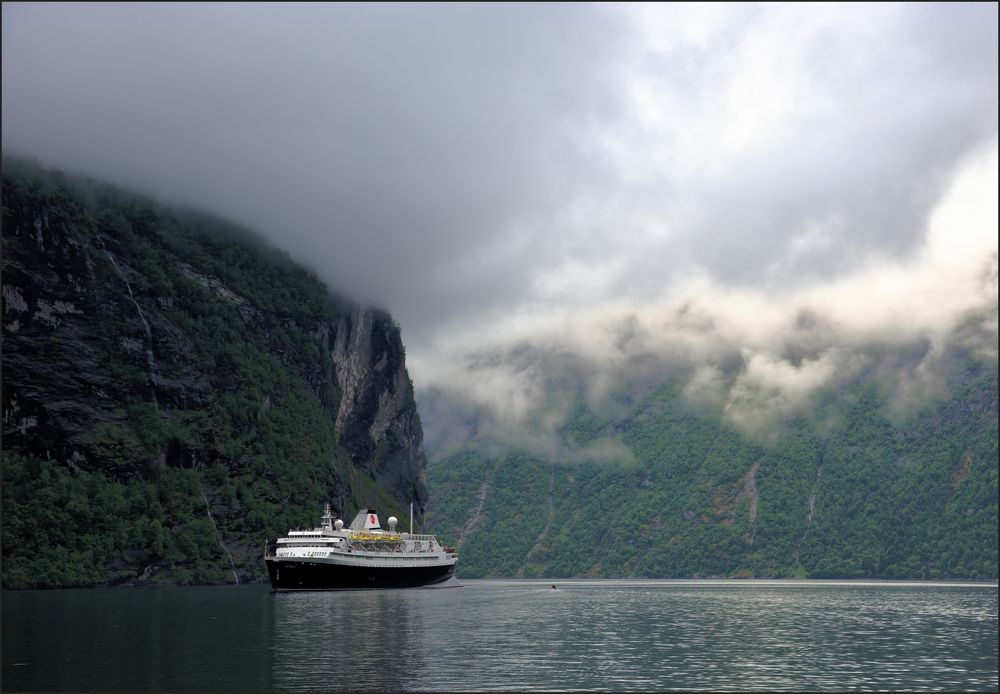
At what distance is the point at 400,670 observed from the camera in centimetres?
5578

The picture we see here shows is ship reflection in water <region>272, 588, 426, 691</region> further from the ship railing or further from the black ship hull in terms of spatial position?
the ship railing

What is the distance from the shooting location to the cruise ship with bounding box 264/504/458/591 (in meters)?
156

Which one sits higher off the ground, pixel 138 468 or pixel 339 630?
pixel 138 468

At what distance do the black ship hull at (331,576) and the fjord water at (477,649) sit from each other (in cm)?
4011

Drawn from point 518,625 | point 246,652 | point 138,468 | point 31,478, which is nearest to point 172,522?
point 138,468

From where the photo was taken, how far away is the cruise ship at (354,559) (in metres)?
156

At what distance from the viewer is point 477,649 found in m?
67.2

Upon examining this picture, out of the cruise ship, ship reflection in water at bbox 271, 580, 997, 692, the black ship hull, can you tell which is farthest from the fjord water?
the cruise ship

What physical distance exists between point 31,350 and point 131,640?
129741 millimetres

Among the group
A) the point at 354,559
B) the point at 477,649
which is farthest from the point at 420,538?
the point at 477,649

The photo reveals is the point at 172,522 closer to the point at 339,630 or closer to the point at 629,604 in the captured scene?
the point at 629,604

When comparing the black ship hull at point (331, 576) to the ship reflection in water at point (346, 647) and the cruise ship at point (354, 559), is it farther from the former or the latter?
the ship reflection in water at point (346, 647)

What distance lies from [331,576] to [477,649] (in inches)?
3804

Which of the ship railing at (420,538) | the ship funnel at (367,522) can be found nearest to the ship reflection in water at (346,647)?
the ship funnel at (367,522)
